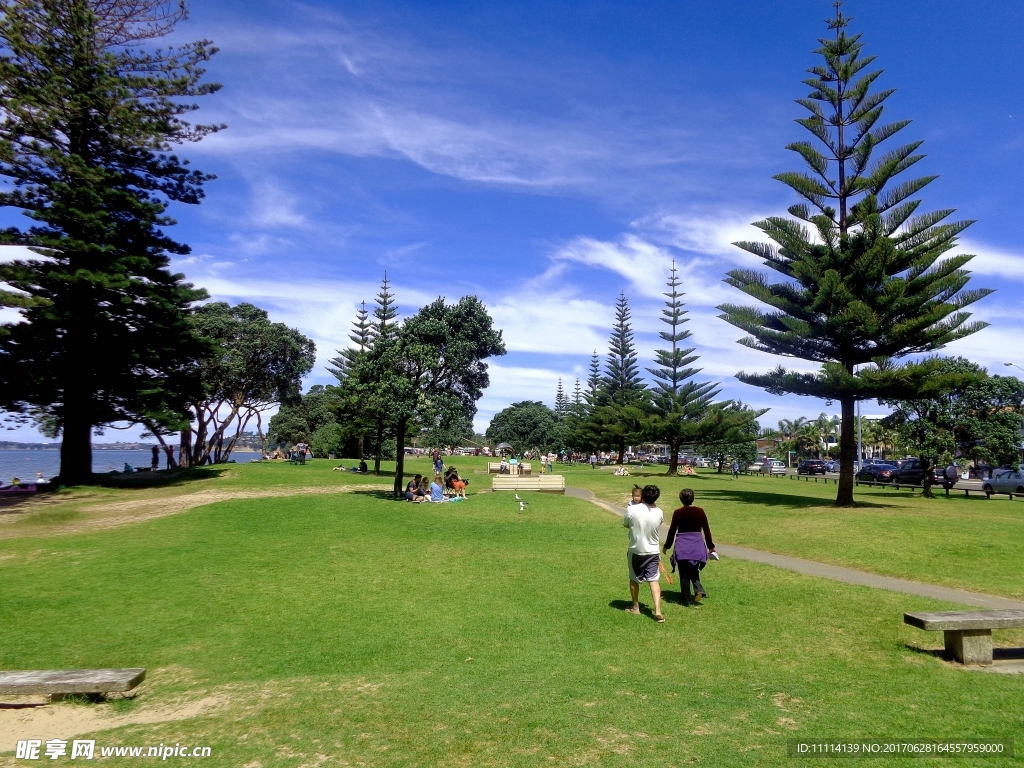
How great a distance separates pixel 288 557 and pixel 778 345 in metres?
16.5

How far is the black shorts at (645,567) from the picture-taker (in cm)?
708

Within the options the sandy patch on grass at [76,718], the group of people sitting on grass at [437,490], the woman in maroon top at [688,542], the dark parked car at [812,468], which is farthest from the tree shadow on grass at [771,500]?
the dark parked car at [812,468]

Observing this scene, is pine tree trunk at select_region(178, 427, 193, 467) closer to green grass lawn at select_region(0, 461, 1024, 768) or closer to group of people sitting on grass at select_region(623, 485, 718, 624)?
green grass lawn at select_region(0, 461, 1024, 768)

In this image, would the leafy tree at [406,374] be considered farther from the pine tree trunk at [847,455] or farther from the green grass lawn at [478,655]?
the pine tree trunk at [847,455]

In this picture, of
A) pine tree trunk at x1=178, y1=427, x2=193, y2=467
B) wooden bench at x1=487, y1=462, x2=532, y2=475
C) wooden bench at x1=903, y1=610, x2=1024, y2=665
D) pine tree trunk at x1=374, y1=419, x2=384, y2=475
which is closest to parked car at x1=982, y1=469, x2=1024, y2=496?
wooden bench at x1=487, y1=462, x2=532, y2=475

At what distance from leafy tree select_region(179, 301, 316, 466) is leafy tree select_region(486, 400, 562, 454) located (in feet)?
134

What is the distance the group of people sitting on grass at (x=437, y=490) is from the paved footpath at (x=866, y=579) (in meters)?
8.71

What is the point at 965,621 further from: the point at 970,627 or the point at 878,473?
the point at 878,473

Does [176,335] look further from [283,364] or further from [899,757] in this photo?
[899,757]

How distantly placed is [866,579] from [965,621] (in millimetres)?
4250

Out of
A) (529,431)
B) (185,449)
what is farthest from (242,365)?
(529,431)

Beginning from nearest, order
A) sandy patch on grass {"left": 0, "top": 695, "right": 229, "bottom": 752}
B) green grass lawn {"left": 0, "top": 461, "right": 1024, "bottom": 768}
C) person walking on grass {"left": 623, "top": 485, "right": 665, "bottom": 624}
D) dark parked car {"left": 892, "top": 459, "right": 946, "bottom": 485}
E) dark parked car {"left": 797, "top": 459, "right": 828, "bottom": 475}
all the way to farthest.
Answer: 1. green grass lawn {"left": 0, "top": 461, "right": 1024, "bottom": 768}
2. sandy patch on grass {"left": 0, "top": 695, "right": 229, "bottom": 752}
3. person walking on grass {"left": 623, "top": 485, "right": 665, "bottom": 624}
4. dark parked car {"left": 892, "top": 459, "right": 946, "bottom": 485}
5. dark parked car {"left": 797, "top": 459, "right": 828, "bottom": 475}

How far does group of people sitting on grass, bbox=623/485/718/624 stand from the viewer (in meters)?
7.04

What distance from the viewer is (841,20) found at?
19906mm
